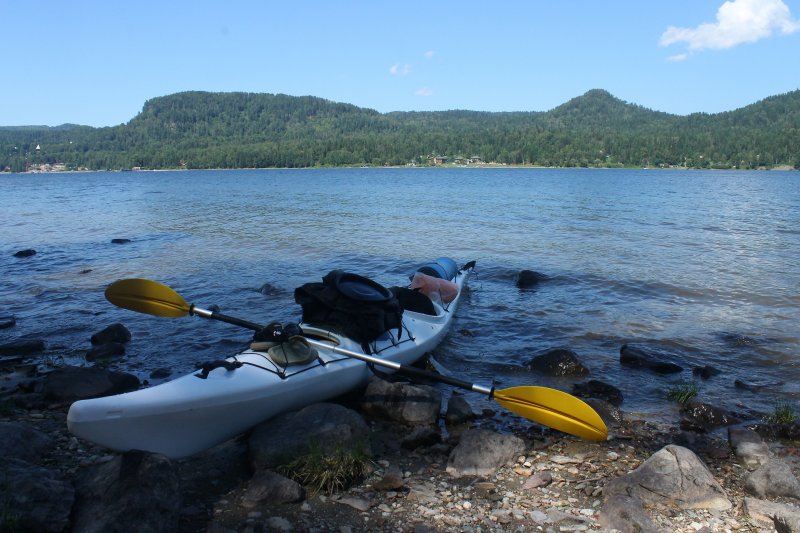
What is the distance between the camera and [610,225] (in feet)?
85.2

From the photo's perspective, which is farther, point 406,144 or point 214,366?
point 406,144

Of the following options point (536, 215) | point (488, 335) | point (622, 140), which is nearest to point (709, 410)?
point (488, 335)

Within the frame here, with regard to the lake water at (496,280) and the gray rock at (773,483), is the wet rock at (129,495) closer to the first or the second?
the lake water at (496,280)

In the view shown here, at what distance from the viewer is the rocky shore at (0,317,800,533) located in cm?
412

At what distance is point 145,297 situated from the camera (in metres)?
7.71

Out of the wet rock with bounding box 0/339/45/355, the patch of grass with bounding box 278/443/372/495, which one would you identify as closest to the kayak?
the patch of grass with bounding box 278/443/372/495

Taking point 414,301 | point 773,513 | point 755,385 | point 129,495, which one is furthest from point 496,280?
point 129,495

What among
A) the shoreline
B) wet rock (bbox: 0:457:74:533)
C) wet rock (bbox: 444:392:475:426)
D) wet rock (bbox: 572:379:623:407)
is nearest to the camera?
wet rock (bbox: 0:457:74:533)

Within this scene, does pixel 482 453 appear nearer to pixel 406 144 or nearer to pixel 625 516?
pixel 625 516

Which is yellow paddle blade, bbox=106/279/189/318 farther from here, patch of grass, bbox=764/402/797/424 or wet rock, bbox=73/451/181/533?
patch of grass, bbox=764/402/797/424

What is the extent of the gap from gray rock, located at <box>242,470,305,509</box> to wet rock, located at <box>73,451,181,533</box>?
615 mm

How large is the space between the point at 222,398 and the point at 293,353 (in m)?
1.04

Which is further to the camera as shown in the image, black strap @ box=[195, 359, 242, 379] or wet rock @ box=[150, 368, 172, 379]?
wet rock @ box=[150, 368, 172, 379]

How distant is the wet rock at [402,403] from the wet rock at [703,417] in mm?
2812
